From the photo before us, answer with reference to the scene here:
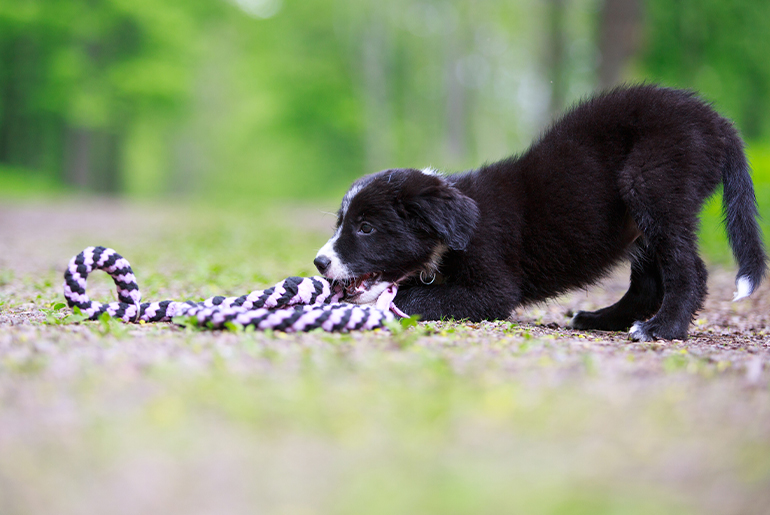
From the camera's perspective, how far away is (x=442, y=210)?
14.8 ft

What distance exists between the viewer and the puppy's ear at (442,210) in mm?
4480

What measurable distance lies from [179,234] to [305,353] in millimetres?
9392

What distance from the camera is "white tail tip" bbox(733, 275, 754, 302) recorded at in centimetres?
412

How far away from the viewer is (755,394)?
2768mm

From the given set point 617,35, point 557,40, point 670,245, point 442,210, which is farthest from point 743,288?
point 557,40

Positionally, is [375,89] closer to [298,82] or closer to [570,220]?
[298,82]

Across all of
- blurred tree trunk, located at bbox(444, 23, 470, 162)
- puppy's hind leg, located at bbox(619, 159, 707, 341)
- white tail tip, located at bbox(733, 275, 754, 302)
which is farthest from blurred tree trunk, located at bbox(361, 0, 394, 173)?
white tail tip, located at bbox(733, 275, 754, 302)

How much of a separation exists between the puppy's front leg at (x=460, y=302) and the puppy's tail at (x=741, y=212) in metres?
1.36

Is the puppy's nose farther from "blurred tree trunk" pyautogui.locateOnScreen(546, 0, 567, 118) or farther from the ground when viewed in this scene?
"blurred tree trunk" pyautogui.locateOnScreen(546, 0, 567, 118)

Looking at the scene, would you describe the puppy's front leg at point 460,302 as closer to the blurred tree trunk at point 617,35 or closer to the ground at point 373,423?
the ground at point 373,423

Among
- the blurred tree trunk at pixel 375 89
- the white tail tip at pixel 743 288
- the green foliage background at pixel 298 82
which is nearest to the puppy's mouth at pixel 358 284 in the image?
the white tail tip at pixel 743 288

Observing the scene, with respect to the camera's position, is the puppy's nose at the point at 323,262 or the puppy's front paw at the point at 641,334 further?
the puppy's nose at the point at 323,262

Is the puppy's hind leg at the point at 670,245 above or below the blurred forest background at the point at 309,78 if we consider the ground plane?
below

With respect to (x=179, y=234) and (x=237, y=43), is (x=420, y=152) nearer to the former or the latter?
(x=237, y=43)
